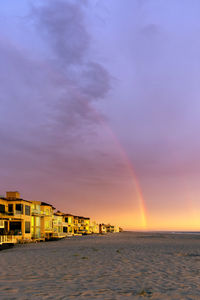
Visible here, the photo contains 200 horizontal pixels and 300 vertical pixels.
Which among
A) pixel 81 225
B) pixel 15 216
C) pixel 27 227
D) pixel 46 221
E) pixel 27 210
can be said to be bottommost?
pixel 27 227

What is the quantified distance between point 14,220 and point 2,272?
43.1 meters

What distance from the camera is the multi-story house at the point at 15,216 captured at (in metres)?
55.5

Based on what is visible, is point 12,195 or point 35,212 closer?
point 12,195

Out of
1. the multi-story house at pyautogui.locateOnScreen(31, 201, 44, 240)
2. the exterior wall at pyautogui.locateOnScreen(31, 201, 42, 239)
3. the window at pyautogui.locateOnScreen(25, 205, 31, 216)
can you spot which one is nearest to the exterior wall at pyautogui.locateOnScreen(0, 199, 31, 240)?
the window at pyautogui.locateOnScreen(25, 205, 31, 216)

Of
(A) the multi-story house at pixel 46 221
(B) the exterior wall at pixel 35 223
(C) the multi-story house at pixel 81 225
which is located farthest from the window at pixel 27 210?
(C) the multi-story house at pixel 81 225

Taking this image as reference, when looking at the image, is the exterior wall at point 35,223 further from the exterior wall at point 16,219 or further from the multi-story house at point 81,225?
the multi-story house at point 81,225

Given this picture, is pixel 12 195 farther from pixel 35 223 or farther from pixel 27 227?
pixel 35 223

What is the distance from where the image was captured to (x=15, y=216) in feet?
182

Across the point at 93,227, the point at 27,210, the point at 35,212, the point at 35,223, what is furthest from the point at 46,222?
the point at 93,227

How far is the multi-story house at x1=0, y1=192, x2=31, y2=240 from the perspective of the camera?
2185 inches

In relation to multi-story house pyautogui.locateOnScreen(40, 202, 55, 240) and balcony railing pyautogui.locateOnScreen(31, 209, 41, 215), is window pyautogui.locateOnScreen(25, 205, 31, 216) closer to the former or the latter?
balcony railing pyautogui.locateOnScreen(31, 209, 41, 215)

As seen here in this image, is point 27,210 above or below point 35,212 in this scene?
above

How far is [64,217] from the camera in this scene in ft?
383

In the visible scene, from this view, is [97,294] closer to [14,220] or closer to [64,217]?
[14,220]
